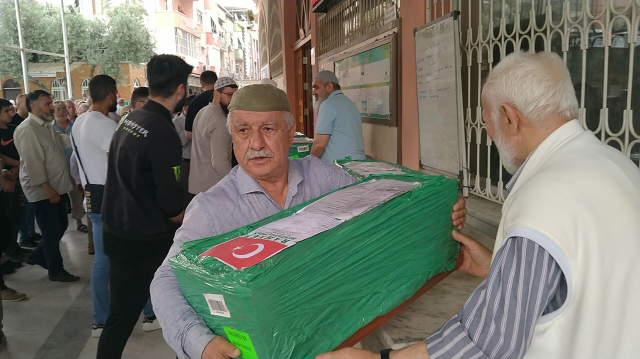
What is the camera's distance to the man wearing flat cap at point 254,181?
1.25 m

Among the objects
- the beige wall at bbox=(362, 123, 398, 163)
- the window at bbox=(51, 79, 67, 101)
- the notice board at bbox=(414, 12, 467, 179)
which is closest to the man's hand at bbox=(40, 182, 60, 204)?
Answer: the beige wall at bbox=(362, 123, 398, 163)

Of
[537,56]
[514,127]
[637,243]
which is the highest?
[537,56]

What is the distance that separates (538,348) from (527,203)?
0.98 feet

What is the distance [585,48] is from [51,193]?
13.6ft

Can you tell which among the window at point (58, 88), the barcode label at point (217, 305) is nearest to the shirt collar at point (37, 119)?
the barcode label at point (217, 305)

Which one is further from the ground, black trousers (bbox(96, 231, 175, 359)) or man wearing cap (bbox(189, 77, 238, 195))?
man wearing cap (bbox(189, 77, 238, 195))

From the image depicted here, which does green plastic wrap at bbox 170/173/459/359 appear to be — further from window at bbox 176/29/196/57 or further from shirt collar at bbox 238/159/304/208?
window at bbox 176/29/196/57

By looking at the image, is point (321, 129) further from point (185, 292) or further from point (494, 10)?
point (185, 292)

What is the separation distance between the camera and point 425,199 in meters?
1.25

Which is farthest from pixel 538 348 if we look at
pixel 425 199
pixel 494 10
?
pixel 494 10

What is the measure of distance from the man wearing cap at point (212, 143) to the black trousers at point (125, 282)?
4.73 feet

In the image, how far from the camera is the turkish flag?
0.87m

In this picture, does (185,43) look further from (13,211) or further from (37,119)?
(37,119)

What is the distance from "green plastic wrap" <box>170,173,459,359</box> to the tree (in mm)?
14181
